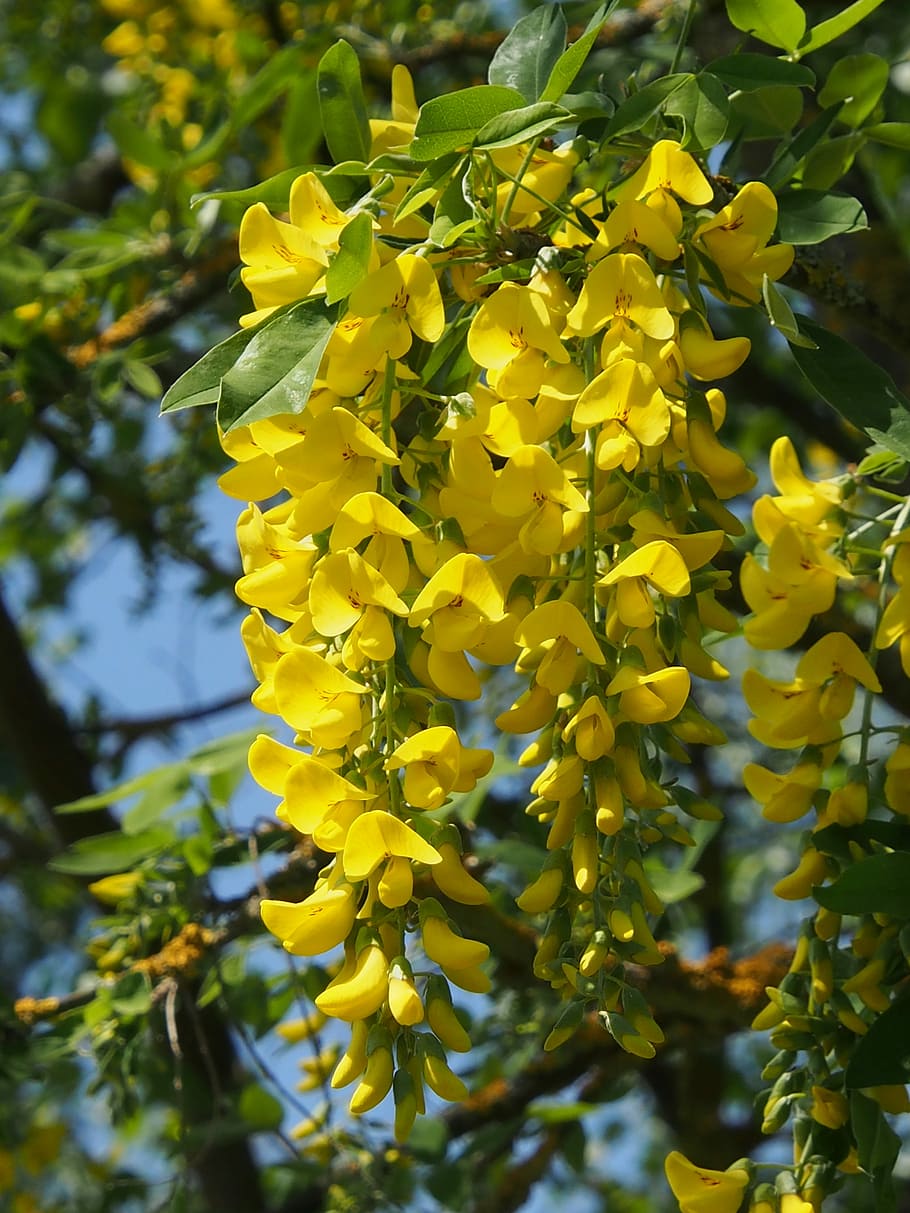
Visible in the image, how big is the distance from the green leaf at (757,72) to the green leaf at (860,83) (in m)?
0.11

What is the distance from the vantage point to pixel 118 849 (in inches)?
62.0

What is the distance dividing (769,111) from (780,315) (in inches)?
12.4

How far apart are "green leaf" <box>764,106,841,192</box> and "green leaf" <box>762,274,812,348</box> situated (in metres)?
0.19

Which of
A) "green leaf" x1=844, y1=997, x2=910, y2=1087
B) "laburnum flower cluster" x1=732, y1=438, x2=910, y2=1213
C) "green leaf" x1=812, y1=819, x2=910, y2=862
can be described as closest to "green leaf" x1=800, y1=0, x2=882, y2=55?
"laburnum flower cluster" x1=732, y1=438, x2=910, y2=1213

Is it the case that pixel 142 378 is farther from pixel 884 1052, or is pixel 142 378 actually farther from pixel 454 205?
pixel 884 1052

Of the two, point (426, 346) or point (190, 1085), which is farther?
point (190, 1085)

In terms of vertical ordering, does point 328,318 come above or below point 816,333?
above

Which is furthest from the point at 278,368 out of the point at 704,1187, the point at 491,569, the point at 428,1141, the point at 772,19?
the point at 428,1141

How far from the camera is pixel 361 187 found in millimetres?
958

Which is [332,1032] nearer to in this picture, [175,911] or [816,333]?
[175,911]

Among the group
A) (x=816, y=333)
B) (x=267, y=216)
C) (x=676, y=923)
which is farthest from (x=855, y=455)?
(x=267, y=216)

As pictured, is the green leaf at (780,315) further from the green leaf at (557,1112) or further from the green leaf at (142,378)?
the green leaf at (557,1112)

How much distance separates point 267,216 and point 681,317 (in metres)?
0.27

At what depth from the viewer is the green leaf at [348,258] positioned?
2.60ft
